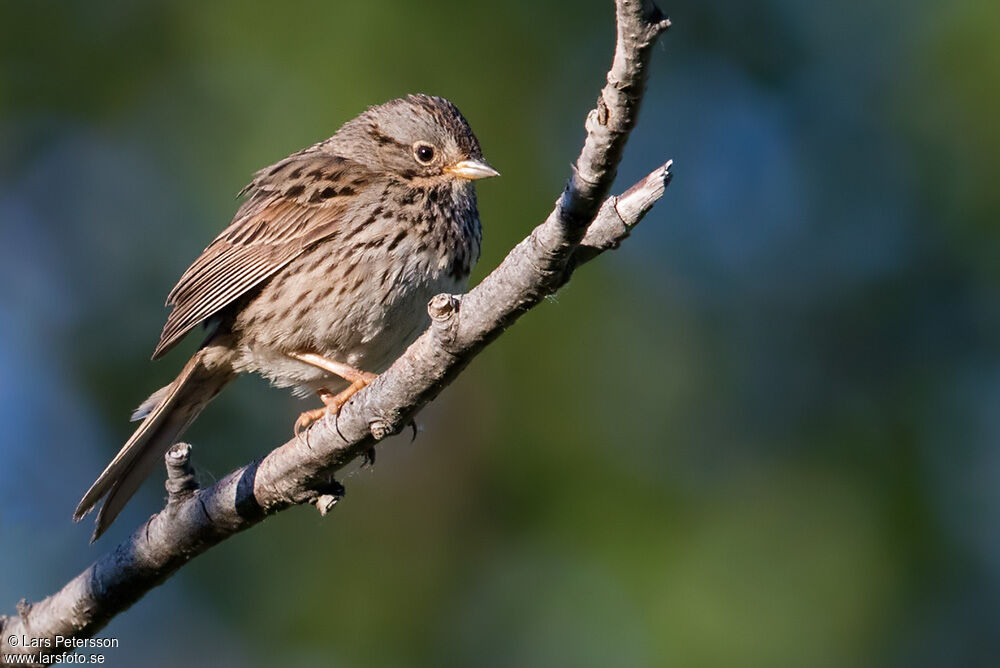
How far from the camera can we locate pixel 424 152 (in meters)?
5.95

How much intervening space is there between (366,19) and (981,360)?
3559 mm

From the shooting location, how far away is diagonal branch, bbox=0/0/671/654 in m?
3.19

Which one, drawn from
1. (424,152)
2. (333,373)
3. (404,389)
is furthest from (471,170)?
(404,389)

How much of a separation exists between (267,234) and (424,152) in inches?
31.0

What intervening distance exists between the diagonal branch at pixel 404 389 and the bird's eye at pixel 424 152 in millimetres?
1820

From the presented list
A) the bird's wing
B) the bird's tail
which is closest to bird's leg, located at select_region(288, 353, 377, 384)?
the bird's wing

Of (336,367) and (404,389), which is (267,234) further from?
(404,389)

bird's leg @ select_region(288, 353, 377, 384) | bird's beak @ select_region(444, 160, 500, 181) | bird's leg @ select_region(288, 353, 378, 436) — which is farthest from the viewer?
bird's beak @ select_region(444, 160, 500, 181)

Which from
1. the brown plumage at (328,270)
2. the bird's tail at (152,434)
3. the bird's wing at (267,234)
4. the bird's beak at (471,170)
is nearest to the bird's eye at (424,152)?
the brown plumage at (328,270)

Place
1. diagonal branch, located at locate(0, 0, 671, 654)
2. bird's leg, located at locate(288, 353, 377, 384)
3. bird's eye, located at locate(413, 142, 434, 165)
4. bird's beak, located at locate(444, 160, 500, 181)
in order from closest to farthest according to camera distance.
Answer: diagonal branch, located at locate(0, 0, 671, 654)
bird's leg, located at locate(288, 353, 377, 384)
bird's beak, located at locate(444, 160, 500, 181)
bird's eye, located at locate(413, 142, 434, 165)

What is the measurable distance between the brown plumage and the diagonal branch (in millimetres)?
620

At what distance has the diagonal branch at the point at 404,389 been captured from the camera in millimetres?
3193

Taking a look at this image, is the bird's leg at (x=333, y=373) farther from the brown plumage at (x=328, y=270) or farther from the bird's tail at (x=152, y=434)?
the bird's tail at (x=152, y=434)

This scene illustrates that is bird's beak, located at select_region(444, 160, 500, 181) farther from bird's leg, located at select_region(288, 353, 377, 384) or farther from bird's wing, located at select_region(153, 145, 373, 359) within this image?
bird's leg, located at select_region(288, 353, 377, 384)
